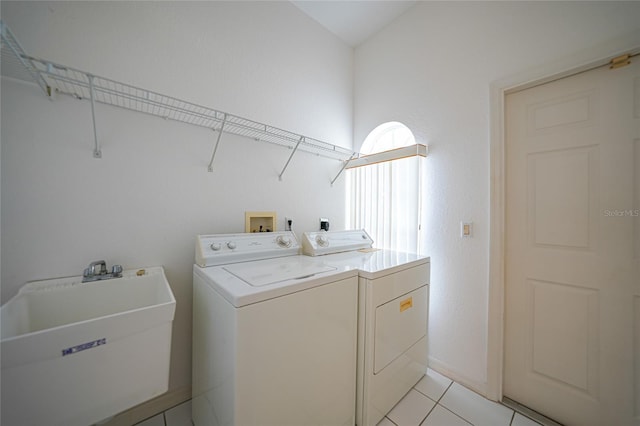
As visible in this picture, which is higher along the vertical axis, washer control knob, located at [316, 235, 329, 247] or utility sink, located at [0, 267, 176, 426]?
washer control knob, located at [316, 235, 329, 247]

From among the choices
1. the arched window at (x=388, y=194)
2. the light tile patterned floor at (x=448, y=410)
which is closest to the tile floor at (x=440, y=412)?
the light tile patterned floor at (x=448, y=410)

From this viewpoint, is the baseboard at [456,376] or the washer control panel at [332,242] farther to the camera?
the washer control panel at [332,242]

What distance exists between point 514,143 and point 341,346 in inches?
68.9

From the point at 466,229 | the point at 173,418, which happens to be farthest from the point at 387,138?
the point at 173,418

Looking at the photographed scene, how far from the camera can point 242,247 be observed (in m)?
1.49

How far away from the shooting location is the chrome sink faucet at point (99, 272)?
3.69 feet

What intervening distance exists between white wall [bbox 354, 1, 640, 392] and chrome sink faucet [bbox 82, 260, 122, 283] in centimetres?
212

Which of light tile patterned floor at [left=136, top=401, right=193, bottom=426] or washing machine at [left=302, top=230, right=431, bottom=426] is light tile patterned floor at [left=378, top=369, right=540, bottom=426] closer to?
washing machine at [left=302, top=230, right=431, bottom=426]

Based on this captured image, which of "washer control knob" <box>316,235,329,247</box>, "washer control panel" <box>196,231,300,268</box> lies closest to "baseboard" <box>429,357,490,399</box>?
"washer control knob" <box>316,235,329,247</box>

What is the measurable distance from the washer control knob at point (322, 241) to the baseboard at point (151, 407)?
1317mm

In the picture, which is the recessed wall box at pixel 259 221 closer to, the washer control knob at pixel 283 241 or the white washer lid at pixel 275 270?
the washer control knob at pixel 283 241

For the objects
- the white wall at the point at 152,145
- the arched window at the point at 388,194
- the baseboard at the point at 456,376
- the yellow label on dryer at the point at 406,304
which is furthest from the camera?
the arched window at the point at 388,194

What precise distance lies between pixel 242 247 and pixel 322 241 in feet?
2.04

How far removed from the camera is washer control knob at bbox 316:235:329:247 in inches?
70.2
